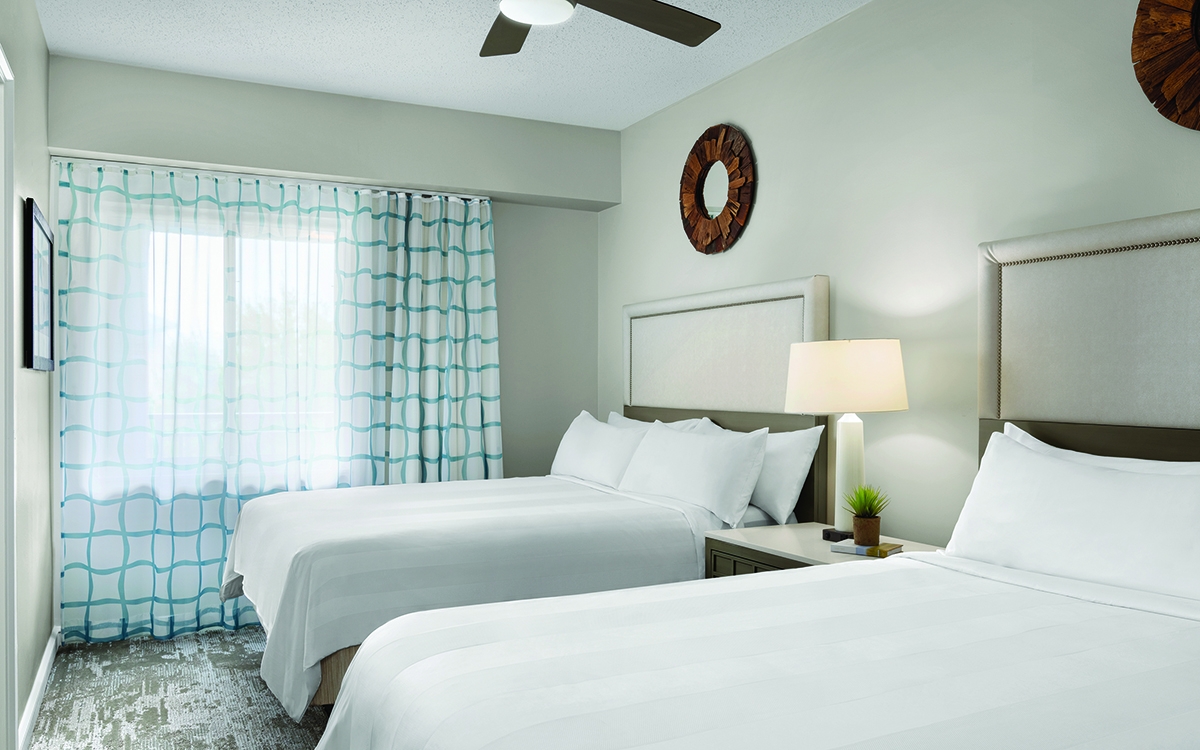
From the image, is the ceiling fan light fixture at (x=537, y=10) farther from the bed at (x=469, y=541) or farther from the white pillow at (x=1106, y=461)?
the white pillow at (x=1106, y=461)

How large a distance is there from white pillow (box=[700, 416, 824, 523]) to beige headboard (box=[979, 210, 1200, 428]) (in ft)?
2.70

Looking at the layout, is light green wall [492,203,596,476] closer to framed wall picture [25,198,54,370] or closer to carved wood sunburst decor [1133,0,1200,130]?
framed wall picture [25,198,54,370]

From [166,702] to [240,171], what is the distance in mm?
2477

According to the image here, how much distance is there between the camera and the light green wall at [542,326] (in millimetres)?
5016

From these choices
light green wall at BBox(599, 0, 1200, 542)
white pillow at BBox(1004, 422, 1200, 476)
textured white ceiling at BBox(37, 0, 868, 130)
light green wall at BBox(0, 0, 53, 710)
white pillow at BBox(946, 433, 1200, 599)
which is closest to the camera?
white pillow at BBox(946, 433, 1200, 599)

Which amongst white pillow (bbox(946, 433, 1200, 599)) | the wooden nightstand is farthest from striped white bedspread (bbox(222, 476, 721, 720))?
white pillow (bbox(946, 433, 1200, 599))

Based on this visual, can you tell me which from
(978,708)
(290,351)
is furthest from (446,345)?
(978,708)

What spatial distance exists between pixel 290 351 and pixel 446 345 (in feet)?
2.68

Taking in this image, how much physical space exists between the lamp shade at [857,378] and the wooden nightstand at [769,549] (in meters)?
0.47

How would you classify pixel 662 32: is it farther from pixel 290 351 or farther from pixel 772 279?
pixel 290 351

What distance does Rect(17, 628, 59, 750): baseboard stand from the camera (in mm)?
2732

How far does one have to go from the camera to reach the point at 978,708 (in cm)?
130

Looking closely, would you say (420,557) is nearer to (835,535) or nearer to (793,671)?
(835,535)

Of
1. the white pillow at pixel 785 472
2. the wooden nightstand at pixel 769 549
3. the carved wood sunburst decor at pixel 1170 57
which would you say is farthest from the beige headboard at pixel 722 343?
the carved wood sunburst decor at pixel 1170 57
